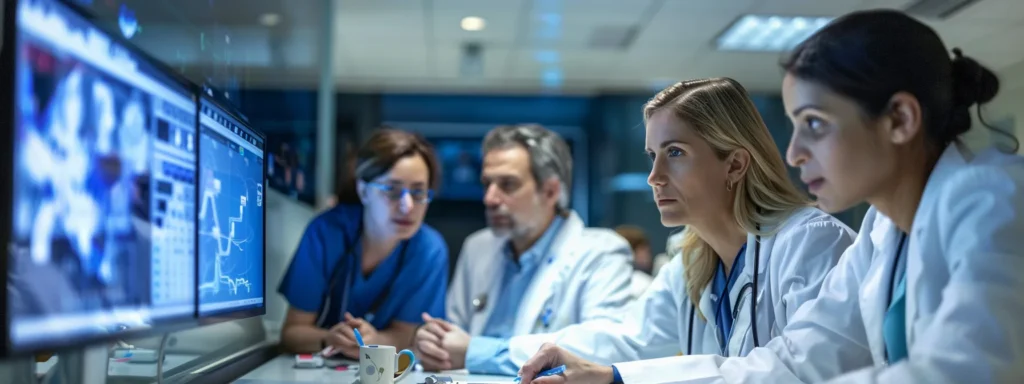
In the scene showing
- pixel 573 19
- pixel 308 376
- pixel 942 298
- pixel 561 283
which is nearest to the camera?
pixel 942 298

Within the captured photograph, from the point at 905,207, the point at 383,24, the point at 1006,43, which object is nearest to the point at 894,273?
the point at 905,207

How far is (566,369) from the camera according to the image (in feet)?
4.63

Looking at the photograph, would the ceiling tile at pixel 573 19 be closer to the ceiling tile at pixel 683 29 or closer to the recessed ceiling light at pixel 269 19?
the ceiling tile at pixel 683 29

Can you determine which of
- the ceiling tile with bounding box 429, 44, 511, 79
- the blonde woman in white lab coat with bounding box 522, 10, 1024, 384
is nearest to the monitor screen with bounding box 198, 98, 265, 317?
the blonde woman in white lab coat with bounding box 522, 10, 1024, 384

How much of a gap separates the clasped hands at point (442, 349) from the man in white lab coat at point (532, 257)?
0.10m

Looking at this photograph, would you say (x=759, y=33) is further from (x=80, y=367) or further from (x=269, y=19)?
(x=80, y=367)

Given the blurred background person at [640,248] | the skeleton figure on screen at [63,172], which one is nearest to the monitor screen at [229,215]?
the skeleton figure on screen at [63,172]

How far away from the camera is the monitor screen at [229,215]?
3.92ft

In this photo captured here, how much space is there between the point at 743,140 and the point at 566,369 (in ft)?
1.81

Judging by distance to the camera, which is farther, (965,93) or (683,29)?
(683,29)

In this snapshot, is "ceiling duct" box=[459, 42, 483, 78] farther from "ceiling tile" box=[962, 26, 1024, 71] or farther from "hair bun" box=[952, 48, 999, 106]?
"hair bun" box=[952, 48, 999, 106]

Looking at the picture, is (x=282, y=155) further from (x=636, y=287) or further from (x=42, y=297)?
(x=42, y=297)

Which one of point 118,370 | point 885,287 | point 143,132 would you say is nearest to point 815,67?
point 885,287

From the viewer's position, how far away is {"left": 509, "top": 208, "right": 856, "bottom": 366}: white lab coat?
1.43 m
